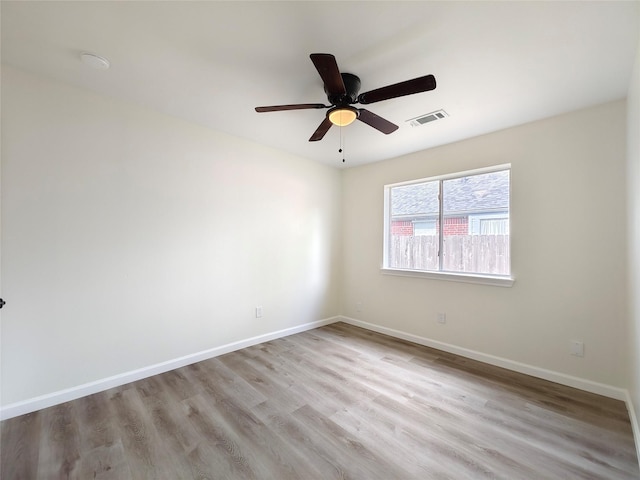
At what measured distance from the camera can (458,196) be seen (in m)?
3.24

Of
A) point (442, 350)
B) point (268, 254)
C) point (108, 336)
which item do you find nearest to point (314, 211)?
point (268, 254)

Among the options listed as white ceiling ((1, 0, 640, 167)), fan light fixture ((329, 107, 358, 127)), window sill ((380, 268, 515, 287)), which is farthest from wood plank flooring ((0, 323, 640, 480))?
white ceiling ((1, 0, 640, 167))

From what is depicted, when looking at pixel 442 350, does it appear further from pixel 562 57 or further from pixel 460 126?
pixel 562 57

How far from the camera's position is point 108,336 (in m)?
2.33

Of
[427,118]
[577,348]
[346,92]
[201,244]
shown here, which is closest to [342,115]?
[346,92]

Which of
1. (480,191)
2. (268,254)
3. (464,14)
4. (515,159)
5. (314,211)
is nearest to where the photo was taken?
(464,14)

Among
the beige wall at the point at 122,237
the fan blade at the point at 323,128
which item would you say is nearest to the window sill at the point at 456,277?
the beige wall at the point at 122,237

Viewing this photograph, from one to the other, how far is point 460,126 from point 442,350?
252 cm

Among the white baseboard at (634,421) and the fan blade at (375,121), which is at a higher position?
the fan blade at (375,121)

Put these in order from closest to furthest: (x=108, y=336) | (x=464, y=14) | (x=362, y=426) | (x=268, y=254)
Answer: (x=464, y=14), (x=362, y=426), (x=108, y=336), (x=268, y=254)

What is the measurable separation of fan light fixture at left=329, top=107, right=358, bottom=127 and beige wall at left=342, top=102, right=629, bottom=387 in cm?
182

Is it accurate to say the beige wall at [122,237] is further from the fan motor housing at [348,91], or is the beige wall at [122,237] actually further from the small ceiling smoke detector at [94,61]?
the fan motor housing at [348,91]

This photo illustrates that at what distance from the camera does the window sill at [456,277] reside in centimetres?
280

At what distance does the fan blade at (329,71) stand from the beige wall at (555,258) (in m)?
2.11
